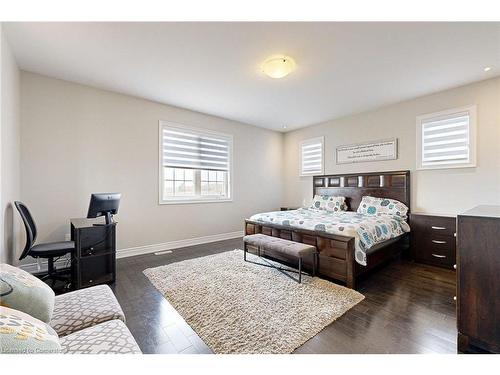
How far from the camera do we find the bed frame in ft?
8.36

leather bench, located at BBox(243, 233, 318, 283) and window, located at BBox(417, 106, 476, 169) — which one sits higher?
window, located at BBox(417, 106, 476, 169)

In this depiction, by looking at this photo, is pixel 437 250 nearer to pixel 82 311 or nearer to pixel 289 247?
pixel 289 247

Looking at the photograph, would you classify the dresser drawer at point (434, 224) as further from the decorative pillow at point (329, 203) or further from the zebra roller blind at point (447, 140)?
the decorative pillow at point (329, 203)

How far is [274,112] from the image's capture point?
450 centimetres

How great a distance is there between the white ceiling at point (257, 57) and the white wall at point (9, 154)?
0.28 metres

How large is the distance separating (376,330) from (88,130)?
4.23 metres

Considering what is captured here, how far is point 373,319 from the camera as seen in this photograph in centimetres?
188

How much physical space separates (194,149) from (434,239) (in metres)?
4.25

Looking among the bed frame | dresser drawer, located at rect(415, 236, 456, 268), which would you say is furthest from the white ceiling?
dresser drawer, located at rect(415, 236, 456, 268)

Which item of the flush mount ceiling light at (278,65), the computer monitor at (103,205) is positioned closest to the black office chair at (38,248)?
the computer monitor at (103,205)

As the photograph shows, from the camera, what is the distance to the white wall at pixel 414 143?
3.09 m

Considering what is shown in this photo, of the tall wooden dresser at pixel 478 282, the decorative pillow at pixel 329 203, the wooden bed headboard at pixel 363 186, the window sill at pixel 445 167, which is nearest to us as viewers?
the tall wooden dresser at pixel 478 282

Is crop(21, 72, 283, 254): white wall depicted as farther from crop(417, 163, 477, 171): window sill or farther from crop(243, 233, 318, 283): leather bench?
crop(417, 163, 477, 171): window sill
